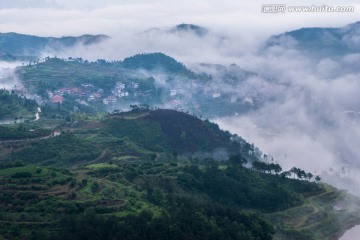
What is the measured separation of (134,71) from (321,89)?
69241 mm

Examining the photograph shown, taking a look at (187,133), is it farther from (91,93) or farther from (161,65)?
(161,65)

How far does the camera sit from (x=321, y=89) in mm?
175750

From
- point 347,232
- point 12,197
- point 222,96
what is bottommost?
point 347,232

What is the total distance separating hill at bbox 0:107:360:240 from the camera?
121 feet

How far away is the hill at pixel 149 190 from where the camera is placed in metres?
36.8

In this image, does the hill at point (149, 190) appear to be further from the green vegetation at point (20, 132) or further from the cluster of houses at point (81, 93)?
the cluster of houses at point (81, 93)

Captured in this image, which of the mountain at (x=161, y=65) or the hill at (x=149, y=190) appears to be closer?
the hill at (x=149, y=190)

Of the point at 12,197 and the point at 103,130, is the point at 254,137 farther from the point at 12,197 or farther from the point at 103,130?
the point at 12,197

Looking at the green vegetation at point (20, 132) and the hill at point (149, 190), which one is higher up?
the green vegetation at point (20, 132)

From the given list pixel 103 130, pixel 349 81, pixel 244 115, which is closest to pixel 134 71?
pixel 244 115

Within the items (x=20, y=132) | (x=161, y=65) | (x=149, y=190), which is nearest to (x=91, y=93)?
(x=161, y=65)

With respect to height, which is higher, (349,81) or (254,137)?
(349,81)

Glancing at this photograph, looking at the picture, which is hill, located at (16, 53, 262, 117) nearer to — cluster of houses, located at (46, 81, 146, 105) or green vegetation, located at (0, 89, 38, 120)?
cluster of houses, located at (46, 81, 146, 105)


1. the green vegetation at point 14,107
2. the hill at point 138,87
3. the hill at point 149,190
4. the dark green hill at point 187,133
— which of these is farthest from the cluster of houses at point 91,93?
the dark green hill at point 187,133
